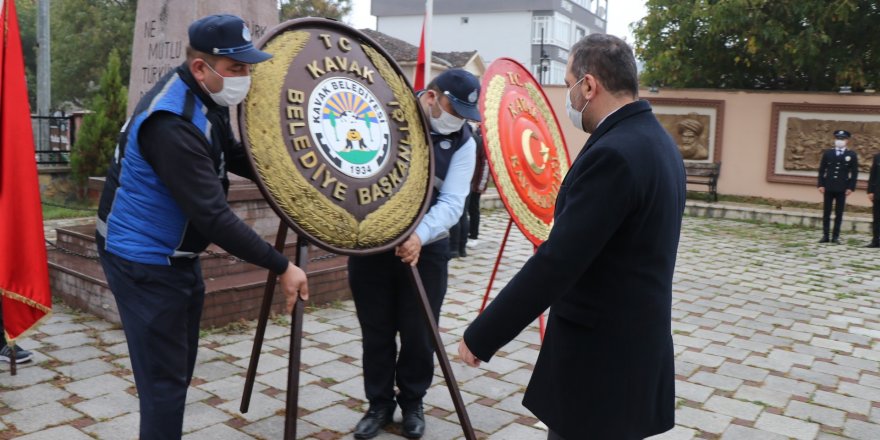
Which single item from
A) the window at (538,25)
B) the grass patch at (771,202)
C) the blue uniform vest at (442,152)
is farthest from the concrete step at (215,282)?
the window at (538,25)

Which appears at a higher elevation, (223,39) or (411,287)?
(223,39)

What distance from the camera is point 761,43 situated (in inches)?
655

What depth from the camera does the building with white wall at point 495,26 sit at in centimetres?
4897

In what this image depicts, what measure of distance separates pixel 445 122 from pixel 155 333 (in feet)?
5.36

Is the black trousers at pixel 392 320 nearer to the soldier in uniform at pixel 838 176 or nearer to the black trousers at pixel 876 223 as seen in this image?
the soldier in uniform at pixel 838 176

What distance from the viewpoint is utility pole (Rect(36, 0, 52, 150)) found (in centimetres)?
1254

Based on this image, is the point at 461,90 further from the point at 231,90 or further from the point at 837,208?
the point at 837,208

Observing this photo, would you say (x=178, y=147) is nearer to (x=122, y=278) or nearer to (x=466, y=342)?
(x=122, y=278)

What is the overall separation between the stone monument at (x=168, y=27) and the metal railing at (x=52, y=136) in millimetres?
6529

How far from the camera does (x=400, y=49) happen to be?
28609mm

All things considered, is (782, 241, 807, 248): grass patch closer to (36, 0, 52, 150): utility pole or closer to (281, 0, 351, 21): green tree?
(36, 0, 52, 150): utility pole

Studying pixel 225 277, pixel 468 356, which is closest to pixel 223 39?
pixel 468 356

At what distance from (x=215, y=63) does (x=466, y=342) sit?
1.35m

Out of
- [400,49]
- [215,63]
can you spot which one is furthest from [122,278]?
[400,49]
